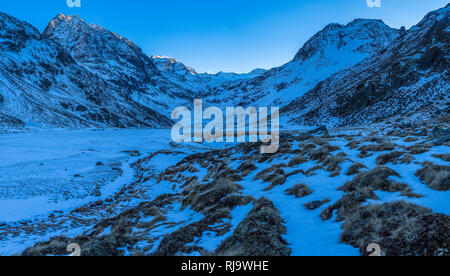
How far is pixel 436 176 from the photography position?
7574mm

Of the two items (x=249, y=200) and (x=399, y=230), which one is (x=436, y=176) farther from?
(x=249, y=200)

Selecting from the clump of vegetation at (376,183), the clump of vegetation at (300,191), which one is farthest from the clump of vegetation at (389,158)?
the clump of vegetation at (300,191)

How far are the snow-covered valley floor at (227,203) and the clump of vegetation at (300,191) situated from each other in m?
0.04

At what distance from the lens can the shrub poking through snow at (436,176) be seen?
7.15 metres

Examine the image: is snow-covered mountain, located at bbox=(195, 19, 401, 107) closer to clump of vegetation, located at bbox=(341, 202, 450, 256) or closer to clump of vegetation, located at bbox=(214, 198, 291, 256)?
clump of vegetation, located at bbox=(214, 198, 291, 256)

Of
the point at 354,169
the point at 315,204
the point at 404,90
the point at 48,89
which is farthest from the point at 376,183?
the point at 48,89

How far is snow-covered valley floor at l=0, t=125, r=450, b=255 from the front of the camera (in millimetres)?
6637

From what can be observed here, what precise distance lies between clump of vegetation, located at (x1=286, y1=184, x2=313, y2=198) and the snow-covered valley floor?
4 cm

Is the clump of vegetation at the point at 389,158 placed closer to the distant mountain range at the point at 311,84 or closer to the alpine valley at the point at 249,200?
the alpine valley at the point at 249,200

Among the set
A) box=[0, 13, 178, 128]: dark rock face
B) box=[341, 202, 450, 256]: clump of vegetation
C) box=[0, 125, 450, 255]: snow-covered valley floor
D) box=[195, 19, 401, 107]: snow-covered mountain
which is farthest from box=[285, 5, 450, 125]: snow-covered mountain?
box=[0, 13, 178, 128]: dark rock face

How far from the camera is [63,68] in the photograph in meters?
128

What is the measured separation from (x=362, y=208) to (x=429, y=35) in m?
87.5

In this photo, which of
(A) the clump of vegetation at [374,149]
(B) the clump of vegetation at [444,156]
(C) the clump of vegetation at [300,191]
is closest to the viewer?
(B) the clump of vegetation at [444,156]
